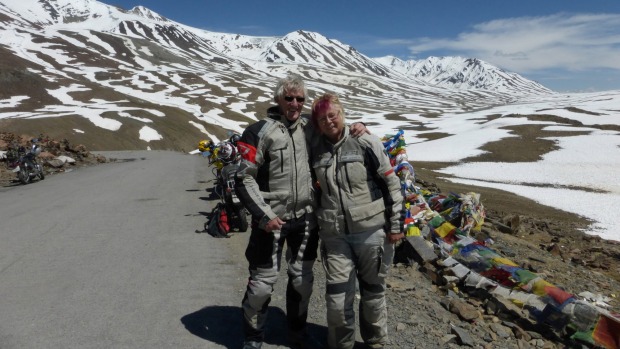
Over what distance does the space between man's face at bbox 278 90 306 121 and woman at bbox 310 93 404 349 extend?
18cm

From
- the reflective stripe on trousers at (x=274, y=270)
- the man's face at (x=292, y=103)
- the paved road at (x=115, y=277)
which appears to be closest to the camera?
the man's face at (x=292, y=103)

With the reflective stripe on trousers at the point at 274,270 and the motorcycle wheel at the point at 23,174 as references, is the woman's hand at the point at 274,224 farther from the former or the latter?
the motorcycle wheel at the point at 23,174

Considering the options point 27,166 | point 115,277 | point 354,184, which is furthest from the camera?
point 27,166

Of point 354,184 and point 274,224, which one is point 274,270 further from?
point 354,184

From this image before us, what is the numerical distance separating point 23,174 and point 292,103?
66.1 feet

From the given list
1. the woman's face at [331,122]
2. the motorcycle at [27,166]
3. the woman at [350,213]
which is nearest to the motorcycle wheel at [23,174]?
the motorcycle at [27,166]

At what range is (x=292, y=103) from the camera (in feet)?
15.9

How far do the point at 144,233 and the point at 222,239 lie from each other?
2130mm

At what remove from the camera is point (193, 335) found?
559cm

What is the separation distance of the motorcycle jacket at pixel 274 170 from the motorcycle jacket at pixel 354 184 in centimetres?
22

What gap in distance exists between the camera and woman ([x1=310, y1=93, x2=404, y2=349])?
192 inches

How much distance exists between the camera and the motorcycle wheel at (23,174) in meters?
19.7

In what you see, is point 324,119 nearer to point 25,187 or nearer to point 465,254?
point 465,254

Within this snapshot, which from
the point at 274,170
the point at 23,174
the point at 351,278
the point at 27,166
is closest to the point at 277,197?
the point at 274,170
